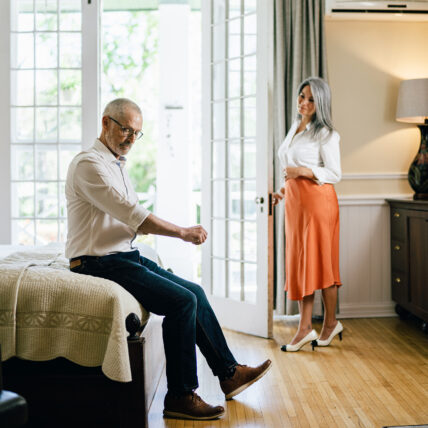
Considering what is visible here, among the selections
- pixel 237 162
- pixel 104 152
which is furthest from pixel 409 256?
pixel 104 152

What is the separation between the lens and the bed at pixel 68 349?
1936mm

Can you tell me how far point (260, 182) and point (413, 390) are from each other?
157 centimetres

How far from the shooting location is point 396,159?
4.06 meters

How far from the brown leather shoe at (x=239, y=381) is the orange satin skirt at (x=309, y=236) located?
0.91 m

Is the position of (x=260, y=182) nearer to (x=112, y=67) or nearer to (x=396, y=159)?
(x=396, y=159)

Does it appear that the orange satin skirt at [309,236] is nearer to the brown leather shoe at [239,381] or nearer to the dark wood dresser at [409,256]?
the dark wood dresser at [409,256]

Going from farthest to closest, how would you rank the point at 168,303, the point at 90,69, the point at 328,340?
the point at 90,69 < the point at 328,340 < the point at 168,303

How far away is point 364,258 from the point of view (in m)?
4.03

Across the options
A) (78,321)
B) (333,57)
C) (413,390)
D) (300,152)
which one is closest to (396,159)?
(333,57)

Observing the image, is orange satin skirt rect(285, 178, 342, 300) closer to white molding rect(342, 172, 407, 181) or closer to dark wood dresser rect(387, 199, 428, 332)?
dark wood dresser rect(387, 199, 428, 332)

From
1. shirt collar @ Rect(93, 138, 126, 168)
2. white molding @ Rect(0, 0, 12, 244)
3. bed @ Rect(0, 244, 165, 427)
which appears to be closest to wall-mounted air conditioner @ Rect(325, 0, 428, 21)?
shirt collar @ Rect(93, 138, 126, 168)

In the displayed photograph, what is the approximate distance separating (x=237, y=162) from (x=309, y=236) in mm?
841

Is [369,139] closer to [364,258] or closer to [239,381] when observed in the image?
[364,258]

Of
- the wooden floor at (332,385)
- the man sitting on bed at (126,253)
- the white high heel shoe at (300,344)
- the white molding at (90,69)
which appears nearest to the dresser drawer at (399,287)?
the wooden floor at (332,385)
